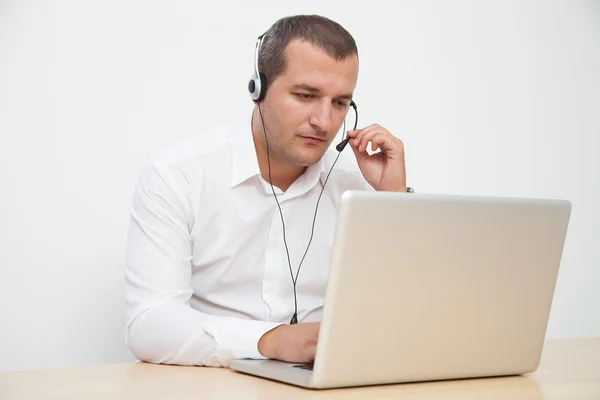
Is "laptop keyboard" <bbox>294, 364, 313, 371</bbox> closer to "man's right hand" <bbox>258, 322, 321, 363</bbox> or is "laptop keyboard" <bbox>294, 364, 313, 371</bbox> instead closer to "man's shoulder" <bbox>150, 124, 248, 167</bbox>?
"man's right hand" <bbox>258, 322, 321, 363</bbox>

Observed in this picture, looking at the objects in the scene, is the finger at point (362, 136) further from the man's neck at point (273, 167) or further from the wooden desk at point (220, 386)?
the wooden desk at point (220, 386)

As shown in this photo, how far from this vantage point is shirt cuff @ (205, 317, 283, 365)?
1473 mm

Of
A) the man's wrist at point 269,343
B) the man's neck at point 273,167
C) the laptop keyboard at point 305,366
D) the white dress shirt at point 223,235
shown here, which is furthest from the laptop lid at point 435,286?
the man's neck at point 273,167

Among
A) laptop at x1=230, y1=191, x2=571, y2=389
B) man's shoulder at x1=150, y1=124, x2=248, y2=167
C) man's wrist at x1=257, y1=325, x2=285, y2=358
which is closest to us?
laptop at x1=230, y1=191, x2=571, y2=389

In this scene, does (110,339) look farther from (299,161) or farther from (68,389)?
(68,389)

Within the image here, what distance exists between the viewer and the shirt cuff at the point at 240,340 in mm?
1473

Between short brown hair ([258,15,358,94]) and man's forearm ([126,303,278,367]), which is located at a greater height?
short brown hair ([258,15,358,94])

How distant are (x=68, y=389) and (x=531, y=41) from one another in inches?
103

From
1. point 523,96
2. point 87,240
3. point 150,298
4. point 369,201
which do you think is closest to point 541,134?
point 523,96

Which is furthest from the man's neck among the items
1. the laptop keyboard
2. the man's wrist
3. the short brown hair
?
the laptop keyboard

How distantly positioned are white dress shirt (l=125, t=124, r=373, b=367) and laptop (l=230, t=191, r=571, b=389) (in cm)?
39

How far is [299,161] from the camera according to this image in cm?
191

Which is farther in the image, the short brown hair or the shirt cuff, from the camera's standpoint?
the short brown hair

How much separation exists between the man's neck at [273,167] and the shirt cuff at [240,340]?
577 mm
